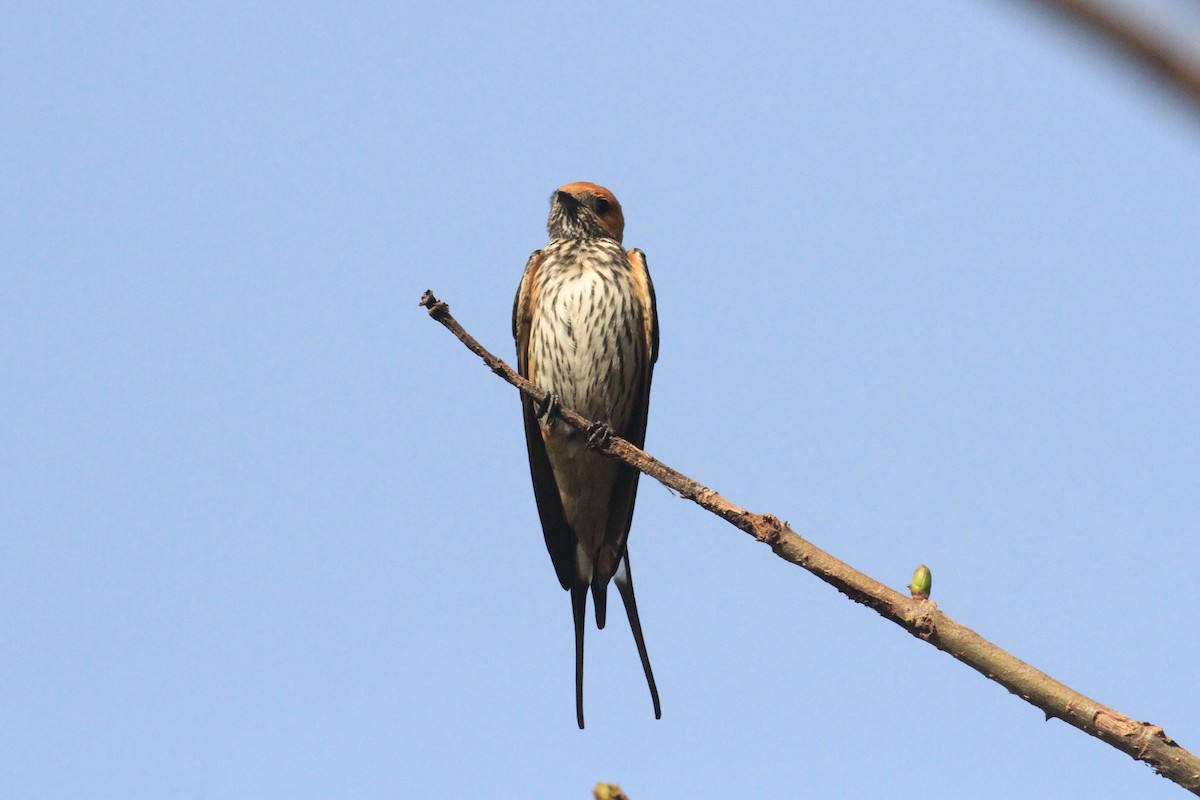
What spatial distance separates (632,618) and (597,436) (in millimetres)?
1649

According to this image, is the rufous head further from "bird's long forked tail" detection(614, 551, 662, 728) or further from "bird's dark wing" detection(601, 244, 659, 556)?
"bird's long forked tail" detection(614, 551, 662, 728)

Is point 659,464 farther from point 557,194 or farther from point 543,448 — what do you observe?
point 557,194

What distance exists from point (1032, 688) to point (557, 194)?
23.4ft

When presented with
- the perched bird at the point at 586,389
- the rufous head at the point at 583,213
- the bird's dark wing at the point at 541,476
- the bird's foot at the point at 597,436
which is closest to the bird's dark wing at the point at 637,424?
the perched bird at the point at 586,389

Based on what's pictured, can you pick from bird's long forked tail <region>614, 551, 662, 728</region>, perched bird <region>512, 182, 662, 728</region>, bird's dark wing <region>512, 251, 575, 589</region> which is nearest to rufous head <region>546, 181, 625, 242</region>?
perched bird <region>512, 182, 662, 728</region>

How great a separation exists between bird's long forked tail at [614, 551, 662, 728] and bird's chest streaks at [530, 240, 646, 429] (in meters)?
1.10

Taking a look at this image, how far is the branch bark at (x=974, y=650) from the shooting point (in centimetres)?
341

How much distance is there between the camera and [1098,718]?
3.50 m

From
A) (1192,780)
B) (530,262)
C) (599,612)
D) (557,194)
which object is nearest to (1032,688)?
(1192,780)

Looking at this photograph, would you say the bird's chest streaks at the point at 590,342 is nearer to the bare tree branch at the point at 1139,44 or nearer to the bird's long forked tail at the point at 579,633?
the bird's long forked tail at the point at 579,633

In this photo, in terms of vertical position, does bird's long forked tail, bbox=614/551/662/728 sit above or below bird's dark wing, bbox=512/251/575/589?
below

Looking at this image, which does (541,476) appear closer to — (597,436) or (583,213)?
(583,213)

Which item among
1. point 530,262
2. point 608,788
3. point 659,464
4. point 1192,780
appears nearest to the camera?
point 608,788

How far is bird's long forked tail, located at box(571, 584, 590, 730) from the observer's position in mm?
7459
